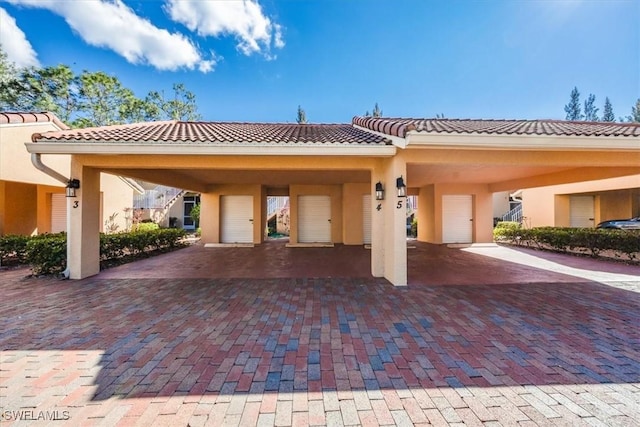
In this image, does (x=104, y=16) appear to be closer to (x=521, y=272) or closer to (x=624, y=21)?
(x=521, y=272)

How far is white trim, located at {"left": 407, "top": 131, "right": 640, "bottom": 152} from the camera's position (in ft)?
16.5

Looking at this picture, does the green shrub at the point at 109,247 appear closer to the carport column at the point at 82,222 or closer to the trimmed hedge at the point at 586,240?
the carport column at the point at 82,222

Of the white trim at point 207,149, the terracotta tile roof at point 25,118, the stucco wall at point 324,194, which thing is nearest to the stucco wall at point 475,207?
the stucco wall at point 324,194

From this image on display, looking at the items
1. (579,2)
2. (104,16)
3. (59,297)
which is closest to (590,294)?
(579,2)

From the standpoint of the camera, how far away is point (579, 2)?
29.5ft

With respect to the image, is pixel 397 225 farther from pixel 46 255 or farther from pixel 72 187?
pixel 46 255

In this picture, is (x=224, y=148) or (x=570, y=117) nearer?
(x=224, y=148)

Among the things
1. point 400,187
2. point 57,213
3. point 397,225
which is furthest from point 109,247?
point 400,187

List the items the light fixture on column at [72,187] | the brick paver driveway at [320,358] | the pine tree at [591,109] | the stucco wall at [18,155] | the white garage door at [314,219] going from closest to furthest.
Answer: the brick paver driveway at [320,358]
the light fixture on column at [72,187]
the stucco wall at [18,155]
the white garage door at [314,219]
the pine tree at [591,109]

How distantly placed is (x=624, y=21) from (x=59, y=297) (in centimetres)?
1894

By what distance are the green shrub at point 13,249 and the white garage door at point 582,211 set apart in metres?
24.8

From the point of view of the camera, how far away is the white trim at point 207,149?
556 cm

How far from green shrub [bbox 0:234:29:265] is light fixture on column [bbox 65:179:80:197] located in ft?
12.6

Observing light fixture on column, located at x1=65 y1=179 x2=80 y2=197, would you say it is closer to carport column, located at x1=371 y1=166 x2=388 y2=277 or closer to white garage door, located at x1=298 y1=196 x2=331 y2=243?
carport column, located at x1=371 y1=166 x2=388 y2=277
